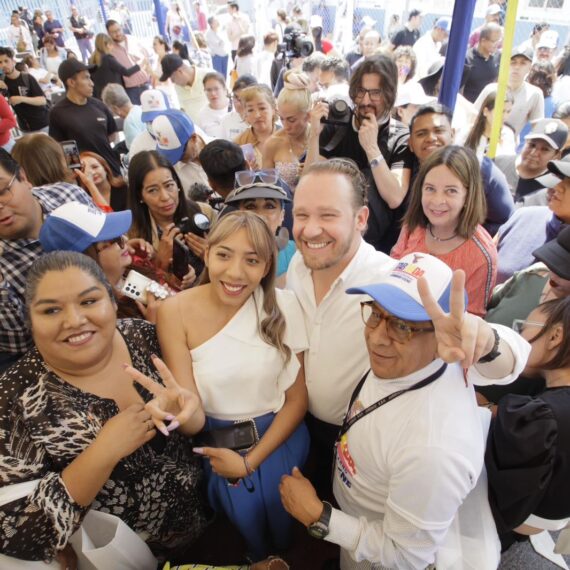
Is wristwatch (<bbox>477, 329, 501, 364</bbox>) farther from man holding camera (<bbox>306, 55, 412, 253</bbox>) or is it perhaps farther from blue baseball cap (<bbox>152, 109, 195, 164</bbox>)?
blue baseball cap (<bbox>152, 109, 195, 164</bbox>)

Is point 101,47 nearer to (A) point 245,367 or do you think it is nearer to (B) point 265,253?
(B) point 265,253

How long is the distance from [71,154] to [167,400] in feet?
7.48

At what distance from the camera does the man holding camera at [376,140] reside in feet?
8.25

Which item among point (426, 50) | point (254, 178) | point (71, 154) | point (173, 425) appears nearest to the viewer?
point (173, 425)

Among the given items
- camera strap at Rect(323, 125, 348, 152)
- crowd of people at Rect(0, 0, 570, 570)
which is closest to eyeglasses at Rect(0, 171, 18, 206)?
crowd of people at Rect(0, 0, 570, 570)

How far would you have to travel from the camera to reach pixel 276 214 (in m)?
2.14

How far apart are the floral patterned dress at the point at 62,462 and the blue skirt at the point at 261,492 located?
0.19 metres

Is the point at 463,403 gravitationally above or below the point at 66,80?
below

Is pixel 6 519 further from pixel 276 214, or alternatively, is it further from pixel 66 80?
pixel 66 80

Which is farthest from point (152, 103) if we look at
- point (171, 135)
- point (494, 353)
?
point (494, 353)

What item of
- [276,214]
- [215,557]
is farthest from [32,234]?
[215,557]

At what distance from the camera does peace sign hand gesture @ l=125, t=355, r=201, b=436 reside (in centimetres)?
135

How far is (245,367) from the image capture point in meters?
1.61

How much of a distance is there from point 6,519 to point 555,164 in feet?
→ 9.37
